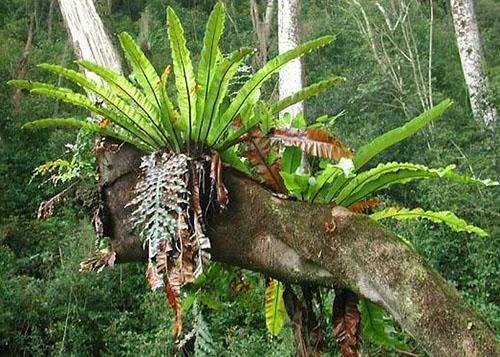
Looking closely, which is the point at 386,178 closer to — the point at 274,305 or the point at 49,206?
the point at 274,305

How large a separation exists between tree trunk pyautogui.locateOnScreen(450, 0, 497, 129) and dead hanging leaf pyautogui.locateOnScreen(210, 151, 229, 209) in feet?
27.7

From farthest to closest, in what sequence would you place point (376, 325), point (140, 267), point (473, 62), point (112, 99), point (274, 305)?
point (473, 62) < point (140, 267) < point (274, 305) < point (376, 325) < point (112, 99)

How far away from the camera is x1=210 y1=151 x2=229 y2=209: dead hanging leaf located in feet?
6.42

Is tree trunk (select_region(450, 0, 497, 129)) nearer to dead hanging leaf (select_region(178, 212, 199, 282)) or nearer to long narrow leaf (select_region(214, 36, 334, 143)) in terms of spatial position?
long narrow leaf (select_region(214, 36, 334, 143))

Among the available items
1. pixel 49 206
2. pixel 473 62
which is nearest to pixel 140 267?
pixel 473 62

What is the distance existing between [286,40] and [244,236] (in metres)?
4.75

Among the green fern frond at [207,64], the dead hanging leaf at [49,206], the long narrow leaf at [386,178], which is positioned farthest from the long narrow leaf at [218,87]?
the dead hanging leaf at [49,206]

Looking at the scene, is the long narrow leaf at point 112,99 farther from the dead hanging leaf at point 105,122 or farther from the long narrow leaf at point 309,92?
the long narrow leaf at point 309,92

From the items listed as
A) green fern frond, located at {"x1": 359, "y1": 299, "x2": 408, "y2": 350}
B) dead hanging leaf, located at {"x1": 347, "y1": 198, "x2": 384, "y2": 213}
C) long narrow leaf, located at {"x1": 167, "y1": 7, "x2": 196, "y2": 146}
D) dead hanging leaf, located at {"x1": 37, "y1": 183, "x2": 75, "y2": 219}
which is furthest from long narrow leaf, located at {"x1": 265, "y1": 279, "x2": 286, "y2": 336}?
dead hanging leaf, located at {"x1": 37, "y1": 183, "x2": 75, "y2": 219}

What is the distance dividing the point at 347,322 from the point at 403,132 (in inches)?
25.9

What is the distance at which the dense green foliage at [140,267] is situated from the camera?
25.9 ft

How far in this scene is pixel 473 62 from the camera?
32.6 feet

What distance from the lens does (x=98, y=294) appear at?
859 centimetres

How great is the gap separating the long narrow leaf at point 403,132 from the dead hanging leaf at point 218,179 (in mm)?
470
